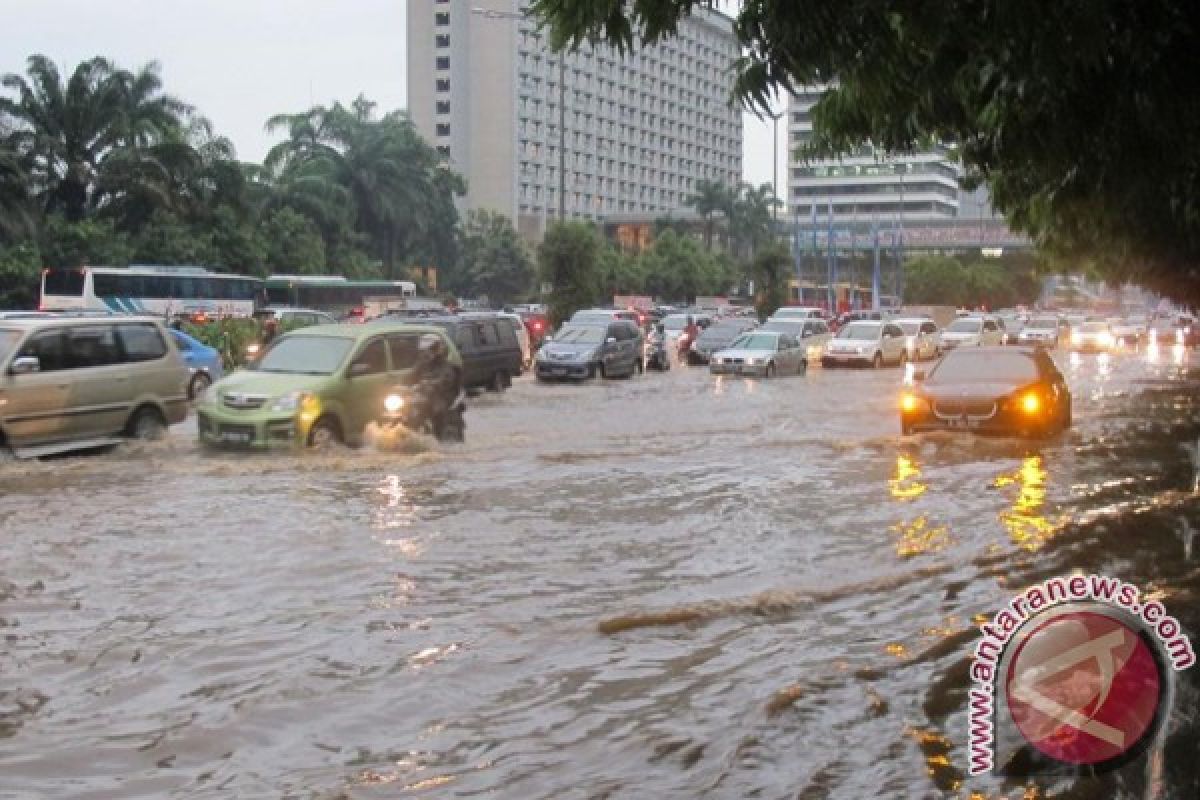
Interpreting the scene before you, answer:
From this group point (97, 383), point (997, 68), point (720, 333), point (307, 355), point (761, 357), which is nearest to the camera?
point (997, 68)

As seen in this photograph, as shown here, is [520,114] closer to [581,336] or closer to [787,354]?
[787,354]

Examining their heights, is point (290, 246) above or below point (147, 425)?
above

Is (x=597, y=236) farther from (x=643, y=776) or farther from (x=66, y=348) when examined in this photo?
(x=643, y=776)

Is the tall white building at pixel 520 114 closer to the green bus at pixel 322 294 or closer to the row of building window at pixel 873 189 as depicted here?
the row of building window at pixel 873 189

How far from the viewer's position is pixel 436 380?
1656 cm

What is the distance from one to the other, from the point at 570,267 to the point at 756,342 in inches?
534

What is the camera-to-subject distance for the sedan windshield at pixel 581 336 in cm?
3162

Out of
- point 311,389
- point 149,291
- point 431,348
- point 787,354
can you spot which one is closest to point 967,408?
point 431,348

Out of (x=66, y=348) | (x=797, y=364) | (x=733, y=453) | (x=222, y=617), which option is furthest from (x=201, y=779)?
(x=797, y=364)

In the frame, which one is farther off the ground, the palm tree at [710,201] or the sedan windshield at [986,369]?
the palm tree at [710,201]

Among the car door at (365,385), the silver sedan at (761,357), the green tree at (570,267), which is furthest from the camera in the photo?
the green tree at (570,267)

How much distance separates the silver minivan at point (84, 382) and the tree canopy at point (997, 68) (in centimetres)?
1001

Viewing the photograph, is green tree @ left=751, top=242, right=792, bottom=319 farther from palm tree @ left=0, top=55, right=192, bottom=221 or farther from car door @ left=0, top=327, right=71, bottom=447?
car door @ left=0, top=327, right=71, bottom=447

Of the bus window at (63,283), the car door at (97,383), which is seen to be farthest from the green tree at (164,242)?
the car door at (97,383)
